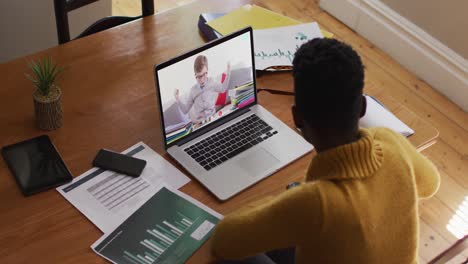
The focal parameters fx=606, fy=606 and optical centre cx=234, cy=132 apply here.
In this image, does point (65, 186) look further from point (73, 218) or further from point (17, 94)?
point (17, 94)

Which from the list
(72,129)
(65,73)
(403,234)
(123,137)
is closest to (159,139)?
(123,137)

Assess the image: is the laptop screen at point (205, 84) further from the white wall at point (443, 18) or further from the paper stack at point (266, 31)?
the white wall at point (443, 18)

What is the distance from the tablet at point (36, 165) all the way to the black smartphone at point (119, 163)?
9 cm

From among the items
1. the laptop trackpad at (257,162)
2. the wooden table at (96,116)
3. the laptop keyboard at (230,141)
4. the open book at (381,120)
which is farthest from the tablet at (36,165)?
the open book at (381,120)

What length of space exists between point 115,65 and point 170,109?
1.21 feet

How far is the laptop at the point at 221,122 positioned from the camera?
1556mm

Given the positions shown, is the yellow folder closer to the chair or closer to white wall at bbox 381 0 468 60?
the chair

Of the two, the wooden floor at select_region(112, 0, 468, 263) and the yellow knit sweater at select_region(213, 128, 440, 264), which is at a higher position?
the yellow knit sweater at select_region(213, 128, 440, 264)

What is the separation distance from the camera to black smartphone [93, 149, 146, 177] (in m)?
1.54

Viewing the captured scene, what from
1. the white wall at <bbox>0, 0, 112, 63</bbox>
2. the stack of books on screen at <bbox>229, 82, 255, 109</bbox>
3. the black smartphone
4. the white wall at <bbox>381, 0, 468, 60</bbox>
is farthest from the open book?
the white wall at <bbox>0, 0, 112, 63</bbox>

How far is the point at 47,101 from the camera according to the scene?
1.57m

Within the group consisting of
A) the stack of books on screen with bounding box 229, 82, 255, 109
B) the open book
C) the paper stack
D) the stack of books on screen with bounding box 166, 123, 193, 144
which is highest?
the paper stack

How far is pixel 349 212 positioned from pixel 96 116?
82cm

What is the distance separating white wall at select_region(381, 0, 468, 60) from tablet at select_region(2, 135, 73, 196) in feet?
6.80
